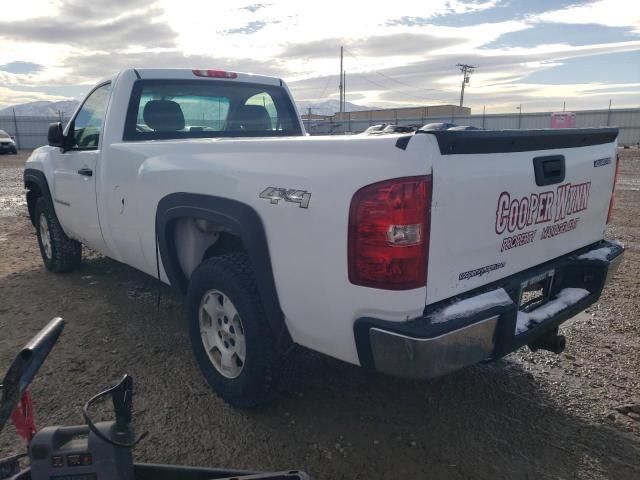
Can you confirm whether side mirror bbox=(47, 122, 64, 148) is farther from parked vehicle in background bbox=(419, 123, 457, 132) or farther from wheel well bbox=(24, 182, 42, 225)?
parked vehicle in background bbox=(419, 123, 457, 132)

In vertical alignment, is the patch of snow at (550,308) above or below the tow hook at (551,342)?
above

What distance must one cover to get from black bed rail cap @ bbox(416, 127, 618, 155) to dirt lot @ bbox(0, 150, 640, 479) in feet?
4.75

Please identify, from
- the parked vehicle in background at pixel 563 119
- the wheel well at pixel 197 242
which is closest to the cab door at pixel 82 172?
the wheel well at pixel 197 242

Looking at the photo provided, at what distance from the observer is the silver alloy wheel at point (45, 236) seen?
5484mm

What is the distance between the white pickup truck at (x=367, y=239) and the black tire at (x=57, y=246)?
1.69 meters

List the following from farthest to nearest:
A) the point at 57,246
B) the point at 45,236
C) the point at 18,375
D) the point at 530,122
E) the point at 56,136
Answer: the point at 530,122, the point at 45,236, the point at 57,246, the point at 56,136, the point at 18,375

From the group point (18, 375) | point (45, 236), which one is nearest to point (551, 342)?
point (18, 375)

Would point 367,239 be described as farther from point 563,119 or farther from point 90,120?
point 563,119

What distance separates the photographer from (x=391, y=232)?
78.5 inches

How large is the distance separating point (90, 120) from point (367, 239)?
135 inches

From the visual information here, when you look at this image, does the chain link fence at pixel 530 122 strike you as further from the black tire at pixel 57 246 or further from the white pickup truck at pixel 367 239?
the white pickup truck at pixel 367 239

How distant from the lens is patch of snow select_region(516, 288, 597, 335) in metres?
2.51

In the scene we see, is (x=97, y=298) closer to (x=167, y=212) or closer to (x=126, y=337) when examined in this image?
(x=126, y=337)

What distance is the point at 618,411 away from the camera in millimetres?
2877
